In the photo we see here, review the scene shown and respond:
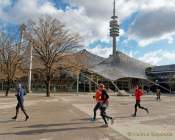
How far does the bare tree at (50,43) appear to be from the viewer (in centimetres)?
4819

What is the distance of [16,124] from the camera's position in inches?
542

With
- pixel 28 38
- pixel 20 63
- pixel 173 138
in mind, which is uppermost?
pixel 28 38

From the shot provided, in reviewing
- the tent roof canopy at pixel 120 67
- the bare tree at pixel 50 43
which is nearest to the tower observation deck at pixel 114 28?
the tent roof canopy at pixel 120 67

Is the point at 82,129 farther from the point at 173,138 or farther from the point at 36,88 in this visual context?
the point at 36,88

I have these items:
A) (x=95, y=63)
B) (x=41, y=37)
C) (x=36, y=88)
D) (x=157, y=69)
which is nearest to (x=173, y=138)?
(x=41, y=37)

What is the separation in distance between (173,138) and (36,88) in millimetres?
79984

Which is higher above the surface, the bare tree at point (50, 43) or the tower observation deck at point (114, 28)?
the tower observation deck at point (114, 28)

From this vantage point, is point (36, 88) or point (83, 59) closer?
point (83, 59)

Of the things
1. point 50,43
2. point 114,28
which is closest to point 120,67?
point 114,28

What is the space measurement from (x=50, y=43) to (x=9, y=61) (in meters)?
6.31

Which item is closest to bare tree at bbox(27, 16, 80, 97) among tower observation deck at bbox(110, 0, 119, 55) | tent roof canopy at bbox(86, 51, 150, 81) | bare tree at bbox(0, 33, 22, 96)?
bare tree at bbox(0, 33, 22, 96)

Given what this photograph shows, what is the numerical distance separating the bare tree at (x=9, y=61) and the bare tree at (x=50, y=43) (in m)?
2.89

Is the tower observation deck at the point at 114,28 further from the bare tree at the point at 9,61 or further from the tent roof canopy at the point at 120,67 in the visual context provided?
the bare tree at the point at 9,61

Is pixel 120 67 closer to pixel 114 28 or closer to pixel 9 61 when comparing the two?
pixel 114 28
